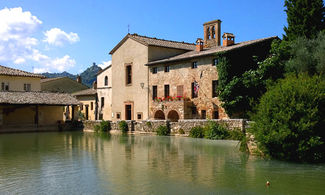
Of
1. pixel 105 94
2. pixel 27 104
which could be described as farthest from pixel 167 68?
pixel 27 104

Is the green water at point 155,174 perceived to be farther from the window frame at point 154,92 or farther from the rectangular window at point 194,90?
the window frame at point 154,92

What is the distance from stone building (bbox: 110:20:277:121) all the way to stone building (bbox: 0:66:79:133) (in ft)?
20.9

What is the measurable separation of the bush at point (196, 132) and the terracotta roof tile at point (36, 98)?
1759 cm

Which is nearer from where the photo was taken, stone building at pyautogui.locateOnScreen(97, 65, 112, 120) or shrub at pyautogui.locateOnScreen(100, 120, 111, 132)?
shrub at pyautogui.locateOnScreen(100, 120, 111, 132)

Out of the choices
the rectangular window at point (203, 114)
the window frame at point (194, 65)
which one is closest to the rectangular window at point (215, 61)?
the window frame at point (194, 65)

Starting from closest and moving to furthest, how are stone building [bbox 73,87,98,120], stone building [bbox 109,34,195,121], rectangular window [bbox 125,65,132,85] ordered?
stone building [bbox 109,34,195,121] < rectangular window [bbox 125,65,132,85] < stone building [bbox 73,87,98,120]

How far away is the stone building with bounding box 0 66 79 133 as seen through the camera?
34.6 metres

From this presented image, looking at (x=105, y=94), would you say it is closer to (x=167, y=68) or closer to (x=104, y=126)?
(x=104, y=126)

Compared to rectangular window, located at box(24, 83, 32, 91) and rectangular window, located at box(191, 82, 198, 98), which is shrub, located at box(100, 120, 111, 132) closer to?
rectangular window, located at box(191, 82, 198, 98)

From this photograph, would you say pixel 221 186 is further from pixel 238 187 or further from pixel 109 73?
pixel 109 73

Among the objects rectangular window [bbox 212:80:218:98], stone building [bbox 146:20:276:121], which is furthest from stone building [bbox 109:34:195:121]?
rectangular window [bbox 212:80:218:98]

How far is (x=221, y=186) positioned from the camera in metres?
9.65

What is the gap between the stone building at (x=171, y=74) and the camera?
95.1ft

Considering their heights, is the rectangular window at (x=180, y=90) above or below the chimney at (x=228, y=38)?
below
